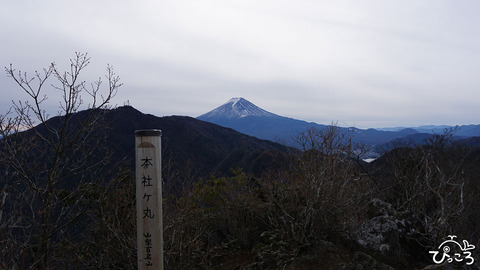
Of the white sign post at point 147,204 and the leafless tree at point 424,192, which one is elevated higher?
the white sign post at point 147,204

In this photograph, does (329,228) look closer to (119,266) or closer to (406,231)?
(406,231)

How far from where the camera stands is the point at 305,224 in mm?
5582

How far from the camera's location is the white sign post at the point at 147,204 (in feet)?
10.8

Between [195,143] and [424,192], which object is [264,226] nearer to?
[424,192]

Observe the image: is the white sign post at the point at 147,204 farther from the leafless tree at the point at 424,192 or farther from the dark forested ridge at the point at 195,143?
the dark forested ridge at the point at 195,143

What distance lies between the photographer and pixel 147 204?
330 cm

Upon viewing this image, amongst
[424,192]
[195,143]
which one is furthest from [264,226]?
[195,143]

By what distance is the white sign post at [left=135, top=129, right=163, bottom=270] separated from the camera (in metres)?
3.29

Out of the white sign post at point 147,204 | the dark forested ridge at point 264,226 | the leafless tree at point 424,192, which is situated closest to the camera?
the white sign post at point 147,204

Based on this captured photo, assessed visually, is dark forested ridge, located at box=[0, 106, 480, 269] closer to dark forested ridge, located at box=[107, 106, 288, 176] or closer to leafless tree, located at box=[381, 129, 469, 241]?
leafless tree, located at box=[381, 129, 469, 241]

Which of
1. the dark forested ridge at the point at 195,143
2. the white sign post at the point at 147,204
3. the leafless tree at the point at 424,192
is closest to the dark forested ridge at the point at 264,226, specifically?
the leafless tree at the point at 424,192

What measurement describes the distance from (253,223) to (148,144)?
4.38 meters

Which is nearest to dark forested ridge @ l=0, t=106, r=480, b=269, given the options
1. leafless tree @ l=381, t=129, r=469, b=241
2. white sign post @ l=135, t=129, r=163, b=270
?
leafless tree @ l=381, t=129, r=469, b=241

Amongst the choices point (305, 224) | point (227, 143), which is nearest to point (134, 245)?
point (305, 224)
